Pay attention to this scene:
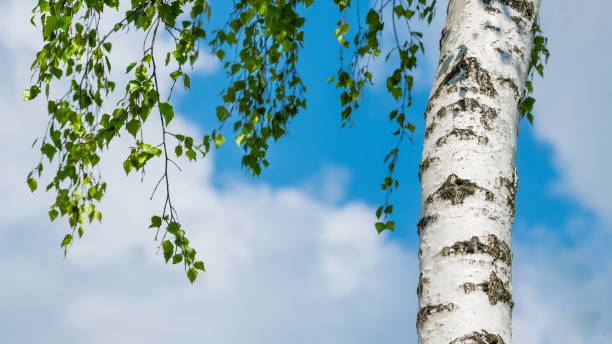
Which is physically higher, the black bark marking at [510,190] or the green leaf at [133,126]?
the green leaf at [133,126]

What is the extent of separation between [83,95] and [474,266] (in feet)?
12.5

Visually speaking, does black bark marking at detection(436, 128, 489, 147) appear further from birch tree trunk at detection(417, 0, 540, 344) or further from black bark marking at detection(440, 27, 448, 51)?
black bark marking at detection(440, 27, 448, 51)

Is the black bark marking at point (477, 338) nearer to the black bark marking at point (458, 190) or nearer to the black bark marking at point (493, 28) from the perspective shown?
the black bark marking at point (458, 190)

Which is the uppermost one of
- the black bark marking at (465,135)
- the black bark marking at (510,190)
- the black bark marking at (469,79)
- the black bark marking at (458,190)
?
the black bark marking at (469,79)

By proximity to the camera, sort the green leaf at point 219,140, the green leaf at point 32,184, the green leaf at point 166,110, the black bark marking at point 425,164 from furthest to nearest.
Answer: the green leaf at point 32,184 → the green leaf at point 219,140 → the green leaf at point 166,110 → the black bark marking at point 425,164

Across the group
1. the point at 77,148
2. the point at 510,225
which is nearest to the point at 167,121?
the point at 77,148

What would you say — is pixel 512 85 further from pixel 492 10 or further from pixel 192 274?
pixel 192 274

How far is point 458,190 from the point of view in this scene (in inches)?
85.7

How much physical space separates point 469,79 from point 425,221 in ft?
2.07

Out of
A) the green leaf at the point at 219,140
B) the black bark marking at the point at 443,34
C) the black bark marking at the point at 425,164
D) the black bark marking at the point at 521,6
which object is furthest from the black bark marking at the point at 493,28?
the green leaf at the point at 219,140

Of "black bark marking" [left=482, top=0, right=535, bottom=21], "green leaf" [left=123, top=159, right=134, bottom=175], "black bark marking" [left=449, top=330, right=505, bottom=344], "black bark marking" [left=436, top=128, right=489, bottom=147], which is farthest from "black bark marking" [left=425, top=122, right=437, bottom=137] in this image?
"green leaf" [left=123, top=159, right=134, bottom=175]

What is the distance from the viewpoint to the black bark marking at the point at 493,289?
2.01 meters

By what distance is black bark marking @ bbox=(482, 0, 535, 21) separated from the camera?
266cm

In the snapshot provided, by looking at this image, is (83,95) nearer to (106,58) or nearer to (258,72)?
(106,58)
